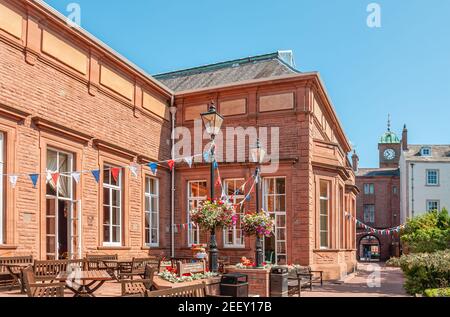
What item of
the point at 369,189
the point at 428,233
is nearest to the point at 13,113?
→ the point at 428,233

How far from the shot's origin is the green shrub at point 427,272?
10836mm

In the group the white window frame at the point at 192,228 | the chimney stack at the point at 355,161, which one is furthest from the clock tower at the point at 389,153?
the white window frame at the point at 192,228

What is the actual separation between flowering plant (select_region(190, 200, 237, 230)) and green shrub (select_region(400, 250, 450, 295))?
168 inches

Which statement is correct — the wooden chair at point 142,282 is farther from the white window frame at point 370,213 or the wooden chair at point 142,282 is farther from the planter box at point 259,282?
the white window frame at point 370,213

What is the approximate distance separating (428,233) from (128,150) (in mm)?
14557

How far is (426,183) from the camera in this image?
48000 millimetres

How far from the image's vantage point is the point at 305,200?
1844 cm

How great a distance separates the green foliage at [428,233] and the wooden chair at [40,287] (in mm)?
17314

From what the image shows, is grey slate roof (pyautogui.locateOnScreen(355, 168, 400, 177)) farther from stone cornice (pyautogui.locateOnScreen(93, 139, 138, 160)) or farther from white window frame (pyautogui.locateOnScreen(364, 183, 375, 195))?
stone cornice (pyautogui.locateOnScreen(93, 139, 138, 160))

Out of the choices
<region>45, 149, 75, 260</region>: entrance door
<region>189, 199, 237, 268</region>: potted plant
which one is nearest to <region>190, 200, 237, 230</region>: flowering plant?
<region>189, 199, 237, 268</region>: potted plant

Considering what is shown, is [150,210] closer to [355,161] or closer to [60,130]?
[60,130]

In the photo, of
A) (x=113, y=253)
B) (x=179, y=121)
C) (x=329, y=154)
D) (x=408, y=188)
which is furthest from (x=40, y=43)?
(x=408, y=188)

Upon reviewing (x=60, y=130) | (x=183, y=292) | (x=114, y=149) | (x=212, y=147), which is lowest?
(x=183, y=292)

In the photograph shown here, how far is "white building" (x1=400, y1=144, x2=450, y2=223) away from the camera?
156 feet
